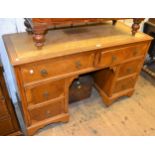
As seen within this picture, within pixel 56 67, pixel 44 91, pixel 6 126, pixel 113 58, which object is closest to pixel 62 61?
pixel 56 67

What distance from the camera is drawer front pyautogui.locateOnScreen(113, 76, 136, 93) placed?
1759 millimetres

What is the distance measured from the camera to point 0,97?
1175 mm

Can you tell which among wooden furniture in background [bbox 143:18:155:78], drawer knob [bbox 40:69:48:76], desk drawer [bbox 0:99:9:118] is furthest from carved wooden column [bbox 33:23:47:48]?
wooden furniture in background [bbox 143:18:155:78]

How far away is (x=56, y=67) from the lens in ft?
3.91

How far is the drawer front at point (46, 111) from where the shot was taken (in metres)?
1.37

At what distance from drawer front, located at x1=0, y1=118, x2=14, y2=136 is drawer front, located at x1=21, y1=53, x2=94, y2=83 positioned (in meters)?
0.46

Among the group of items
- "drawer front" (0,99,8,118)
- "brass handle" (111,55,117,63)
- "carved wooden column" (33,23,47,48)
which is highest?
"carved wooden column" (33,23,47,48)

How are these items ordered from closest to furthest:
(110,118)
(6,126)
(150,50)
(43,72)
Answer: (43,72) < (6,126) < (110,118) < (150,50)

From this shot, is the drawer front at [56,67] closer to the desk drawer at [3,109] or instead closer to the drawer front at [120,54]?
the drawer front at [120,54]

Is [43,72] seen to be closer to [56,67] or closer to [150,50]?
[56,67]

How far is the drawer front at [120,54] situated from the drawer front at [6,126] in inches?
36.8

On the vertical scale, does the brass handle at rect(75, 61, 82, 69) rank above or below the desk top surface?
below

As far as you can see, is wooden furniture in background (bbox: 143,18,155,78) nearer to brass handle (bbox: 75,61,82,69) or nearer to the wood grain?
the wood grain

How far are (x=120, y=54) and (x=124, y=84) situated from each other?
49 centimetres
